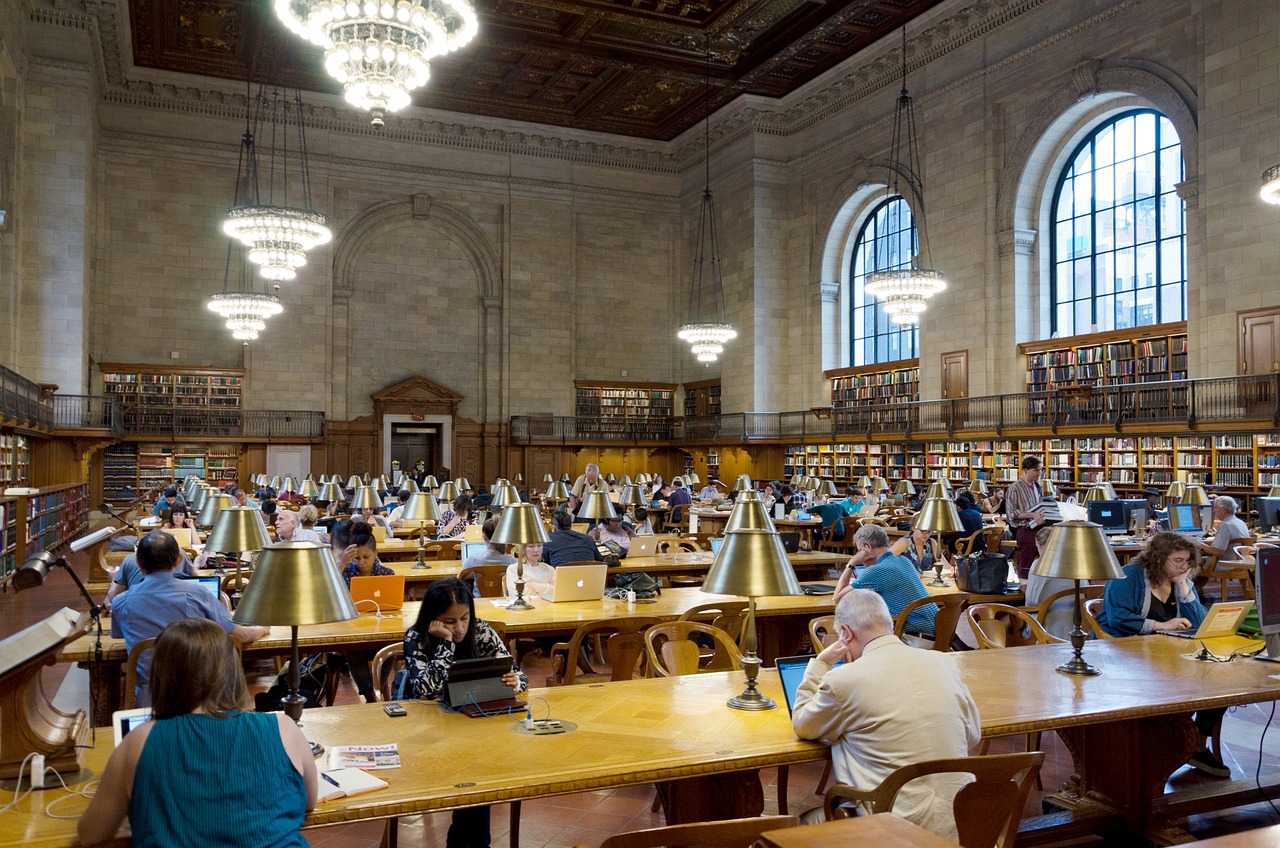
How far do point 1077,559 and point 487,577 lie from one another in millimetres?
3791

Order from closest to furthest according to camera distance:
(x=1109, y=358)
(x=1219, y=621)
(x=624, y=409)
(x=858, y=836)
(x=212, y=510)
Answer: (x=858, y=836), (x=1219, y=621), (x=212, y=510), (x=1109, y=358), (x=624, y=409)

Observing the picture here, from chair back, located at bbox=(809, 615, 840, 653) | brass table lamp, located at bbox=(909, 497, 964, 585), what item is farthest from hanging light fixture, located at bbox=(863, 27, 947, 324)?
chair back, located at bbox=(809, 615, 840, 653)

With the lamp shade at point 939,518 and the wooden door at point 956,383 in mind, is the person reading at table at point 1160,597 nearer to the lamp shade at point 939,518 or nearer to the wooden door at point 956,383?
the lamp shade at point 939,518

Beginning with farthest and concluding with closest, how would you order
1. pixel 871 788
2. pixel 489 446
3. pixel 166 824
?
1. pixel 489 446
2. pixel 871 788
3. pixel 166 824

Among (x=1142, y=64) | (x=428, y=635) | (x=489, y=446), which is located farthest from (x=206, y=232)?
(x=428, y=635)

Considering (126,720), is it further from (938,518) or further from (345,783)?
(938,518)

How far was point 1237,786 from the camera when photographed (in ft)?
13.4

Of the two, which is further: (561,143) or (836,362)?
(561,143)

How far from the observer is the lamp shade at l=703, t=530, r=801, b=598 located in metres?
3.28

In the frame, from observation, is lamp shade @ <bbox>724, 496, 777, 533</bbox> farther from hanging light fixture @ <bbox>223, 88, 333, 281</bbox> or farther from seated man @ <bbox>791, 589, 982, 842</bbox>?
hanging light fixture @ <bbox>223, 88, 333, 281</bbox>

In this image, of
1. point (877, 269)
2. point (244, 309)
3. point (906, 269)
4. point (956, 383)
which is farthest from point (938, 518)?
point (877, 269)

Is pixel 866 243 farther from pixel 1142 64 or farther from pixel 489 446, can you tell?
pixel 489 446

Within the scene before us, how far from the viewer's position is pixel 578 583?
5.62 m

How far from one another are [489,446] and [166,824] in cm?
2178
